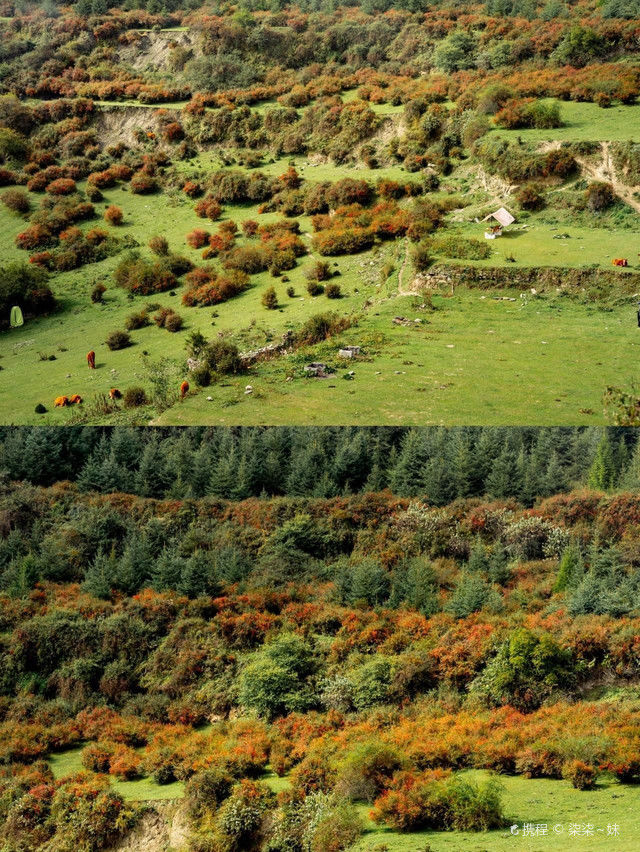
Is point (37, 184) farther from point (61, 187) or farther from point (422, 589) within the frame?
point (422, 589)

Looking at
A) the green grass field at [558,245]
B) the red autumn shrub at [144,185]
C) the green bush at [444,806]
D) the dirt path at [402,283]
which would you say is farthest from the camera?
the red autumn shrub at [144,185]

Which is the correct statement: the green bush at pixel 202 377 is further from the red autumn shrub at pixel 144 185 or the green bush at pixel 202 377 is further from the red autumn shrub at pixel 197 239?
the red autumn shrub at pixel 144 185

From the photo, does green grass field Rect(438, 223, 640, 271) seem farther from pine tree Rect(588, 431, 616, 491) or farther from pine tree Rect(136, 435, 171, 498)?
pine tree Rect(136, 435, 171, 498)

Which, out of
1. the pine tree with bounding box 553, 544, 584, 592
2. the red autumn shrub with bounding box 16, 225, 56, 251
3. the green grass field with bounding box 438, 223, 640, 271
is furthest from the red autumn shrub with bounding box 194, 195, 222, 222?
the pine tree with bounding box 553, 544, 584, 592

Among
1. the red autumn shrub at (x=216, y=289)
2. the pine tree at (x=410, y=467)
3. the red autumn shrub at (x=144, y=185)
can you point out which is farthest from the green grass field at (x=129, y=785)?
the red autumn shrub at (x=144, y=185)

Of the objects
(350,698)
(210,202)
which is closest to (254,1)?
(210,202)

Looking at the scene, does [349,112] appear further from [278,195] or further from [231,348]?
[231,348]

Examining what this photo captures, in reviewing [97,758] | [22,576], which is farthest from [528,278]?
[97,758]
